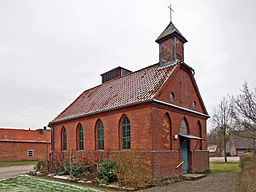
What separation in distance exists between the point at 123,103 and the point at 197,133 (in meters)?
6.98

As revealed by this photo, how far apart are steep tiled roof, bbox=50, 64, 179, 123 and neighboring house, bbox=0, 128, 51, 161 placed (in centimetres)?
2009

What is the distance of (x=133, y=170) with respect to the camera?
12.0m

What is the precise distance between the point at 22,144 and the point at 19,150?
3.57ft

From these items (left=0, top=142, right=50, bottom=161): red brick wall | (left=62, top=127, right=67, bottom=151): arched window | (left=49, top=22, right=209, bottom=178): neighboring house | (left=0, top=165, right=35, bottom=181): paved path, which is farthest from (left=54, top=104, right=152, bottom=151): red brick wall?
(left=0, top=142, right=50, bottom=161): red brick wall

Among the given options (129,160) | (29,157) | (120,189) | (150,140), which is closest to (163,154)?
(150,140)

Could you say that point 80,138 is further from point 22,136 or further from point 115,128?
point 22,136

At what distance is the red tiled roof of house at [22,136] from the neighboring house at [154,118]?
70.6ft

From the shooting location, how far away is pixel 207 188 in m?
11.6

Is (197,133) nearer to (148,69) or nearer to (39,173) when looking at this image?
(148,69)

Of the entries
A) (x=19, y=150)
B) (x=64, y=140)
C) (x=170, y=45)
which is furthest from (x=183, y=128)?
(x=19, y=150)

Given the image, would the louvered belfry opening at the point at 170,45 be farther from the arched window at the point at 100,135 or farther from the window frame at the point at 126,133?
the arched window at the point at 100,135

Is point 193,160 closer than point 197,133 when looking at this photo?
Yes

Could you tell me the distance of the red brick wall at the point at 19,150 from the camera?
36.8 metres

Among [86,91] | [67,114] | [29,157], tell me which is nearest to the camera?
[67,114]
